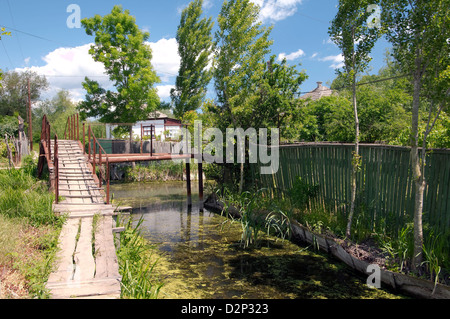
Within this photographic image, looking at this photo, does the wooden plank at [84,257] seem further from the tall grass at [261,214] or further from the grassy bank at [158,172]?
the grassy bank at [158,172]

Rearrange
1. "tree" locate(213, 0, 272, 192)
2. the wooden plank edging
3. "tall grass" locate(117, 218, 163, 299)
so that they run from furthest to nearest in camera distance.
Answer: "tree" locate(213, 0, 272, 192) < the wooden plank edging < "tall grass" locate(117, 218, 163, 299)

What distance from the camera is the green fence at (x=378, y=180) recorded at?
554cm

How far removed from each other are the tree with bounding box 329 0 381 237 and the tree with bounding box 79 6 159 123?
639 inches

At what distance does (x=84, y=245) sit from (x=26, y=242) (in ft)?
2.85

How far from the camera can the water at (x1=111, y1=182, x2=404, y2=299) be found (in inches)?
218

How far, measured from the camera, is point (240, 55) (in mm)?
11398

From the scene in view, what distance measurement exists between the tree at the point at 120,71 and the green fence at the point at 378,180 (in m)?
14.5

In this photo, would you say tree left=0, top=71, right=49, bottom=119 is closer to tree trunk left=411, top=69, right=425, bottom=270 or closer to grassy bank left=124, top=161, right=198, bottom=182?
grassy bank left=124, top=161, right=198, bottom=182

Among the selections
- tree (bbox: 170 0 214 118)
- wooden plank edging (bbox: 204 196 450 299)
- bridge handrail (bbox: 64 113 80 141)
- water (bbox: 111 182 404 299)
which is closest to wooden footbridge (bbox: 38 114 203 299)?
water (bbox: 111 182 404 299)

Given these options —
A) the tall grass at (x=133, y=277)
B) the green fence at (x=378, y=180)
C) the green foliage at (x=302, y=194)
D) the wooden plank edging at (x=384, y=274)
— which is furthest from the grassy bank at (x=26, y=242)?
the green fence at (x=378, y=180)

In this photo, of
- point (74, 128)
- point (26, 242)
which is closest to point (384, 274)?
point (26, 242)

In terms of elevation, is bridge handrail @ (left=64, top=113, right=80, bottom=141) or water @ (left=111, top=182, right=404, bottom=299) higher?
bridge handrail @ (left=64, top=113, right=80, bottom=141)

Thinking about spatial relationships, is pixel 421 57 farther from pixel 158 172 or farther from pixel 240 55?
pixel 158 172

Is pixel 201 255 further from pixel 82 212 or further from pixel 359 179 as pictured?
pixel 359 179
